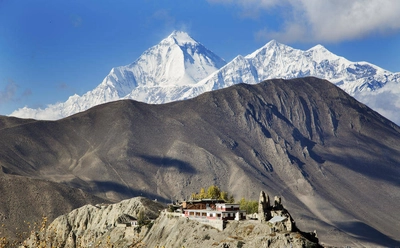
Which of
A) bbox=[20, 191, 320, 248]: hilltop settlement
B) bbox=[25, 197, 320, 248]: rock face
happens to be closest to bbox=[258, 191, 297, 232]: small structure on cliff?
bbox=[20, 191, 320, 248]: hilltop settlement

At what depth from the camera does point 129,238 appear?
163 m

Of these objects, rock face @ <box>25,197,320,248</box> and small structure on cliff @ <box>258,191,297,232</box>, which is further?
small structure on cliff @ <box>258,191,297,232</box>

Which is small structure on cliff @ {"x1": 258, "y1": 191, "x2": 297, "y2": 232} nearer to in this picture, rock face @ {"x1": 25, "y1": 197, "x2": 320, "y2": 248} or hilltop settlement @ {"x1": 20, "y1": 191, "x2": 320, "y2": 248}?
hilltop settlement @ {"x1": 20, "y1": 191, "x2": 320, "y2": 248}

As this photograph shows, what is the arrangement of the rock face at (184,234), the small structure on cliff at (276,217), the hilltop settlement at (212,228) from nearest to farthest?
the rock face at (184,234), the hilltop settlement at (212,228), the small structure on cliff at (276,217)

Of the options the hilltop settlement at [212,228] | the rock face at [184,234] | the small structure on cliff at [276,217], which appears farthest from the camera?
the small structure on cliff at [276,217]

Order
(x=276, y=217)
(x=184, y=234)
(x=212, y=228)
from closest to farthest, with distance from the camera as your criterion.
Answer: (x=276, y=217) → (x=212, y=228) → (x=184, y=234)

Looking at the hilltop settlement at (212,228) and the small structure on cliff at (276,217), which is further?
the small structure on cliff at (276,217)

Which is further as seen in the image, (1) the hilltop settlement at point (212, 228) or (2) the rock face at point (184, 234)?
(1) the hilltop settlement at point (212, 228)

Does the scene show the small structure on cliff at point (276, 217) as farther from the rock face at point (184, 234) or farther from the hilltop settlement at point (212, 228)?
the rock face at point (184, 234)

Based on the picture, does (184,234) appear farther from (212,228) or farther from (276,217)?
(276,217)

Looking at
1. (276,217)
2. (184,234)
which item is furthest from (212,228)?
(276,217)

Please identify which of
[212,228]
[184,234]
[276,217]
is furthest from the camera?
[184,234]

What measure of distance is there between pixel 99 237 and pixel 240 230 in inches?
2463

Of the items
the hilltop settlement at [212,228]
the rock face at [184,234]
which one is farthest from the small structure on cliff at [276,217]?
the rock face at [184,234]
